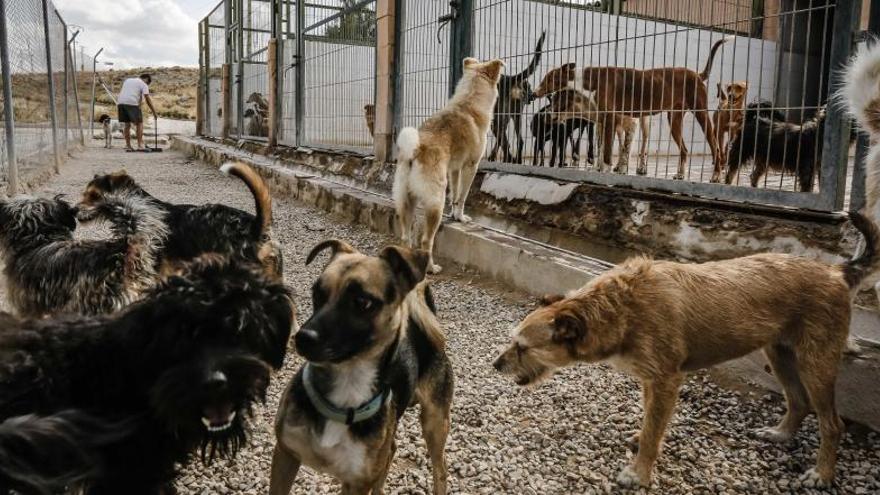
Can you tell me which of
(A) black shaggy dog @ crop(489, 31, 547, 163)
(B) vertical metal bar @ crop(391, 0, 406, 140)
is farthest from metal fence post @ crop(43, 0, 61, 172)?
(A) black shaggy dog @ crop(489, 31, 547, 163)

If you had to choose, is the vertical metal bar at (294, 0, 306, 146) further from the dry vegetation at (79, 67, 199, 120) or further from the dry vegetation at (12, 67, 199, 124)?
the dry vegetation at (79, 67, 199, 120)

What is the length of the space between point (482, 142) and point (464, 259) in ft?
4.67

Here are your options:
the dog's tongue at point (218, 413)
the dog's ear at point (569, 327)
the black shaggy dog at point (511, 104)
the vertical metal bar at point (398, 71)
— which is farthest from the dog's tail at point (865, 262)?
the vertical metal bar at point (398, 71)

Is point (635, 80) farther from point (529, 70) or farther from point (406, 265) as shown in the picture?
point (406, 265)

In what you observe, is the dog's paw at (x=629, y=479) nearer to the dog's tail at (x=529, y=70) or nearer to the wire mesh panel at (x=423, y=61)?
the dog's tail at (x=529, y=70)

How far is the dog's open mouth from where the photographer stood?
1.90 m

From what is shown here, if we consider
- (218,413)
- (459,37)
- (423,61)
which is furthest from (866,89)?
(423,61)

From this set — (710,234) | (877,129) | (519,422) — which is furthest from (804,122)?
(519,422)

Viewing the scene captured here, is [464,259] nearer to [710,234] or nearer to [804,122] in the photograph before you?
[710,234]

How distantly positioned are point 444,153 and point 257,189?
313cm

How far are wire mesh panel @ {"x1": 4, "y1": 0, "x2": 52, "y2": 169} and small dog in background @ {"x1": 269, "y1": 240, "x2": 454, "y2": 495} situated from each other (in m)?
6.71

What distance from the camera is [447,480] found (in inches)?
106

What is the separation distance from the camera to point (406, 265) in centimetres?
238

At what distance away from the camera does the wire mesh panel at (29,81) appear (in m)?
7.45
